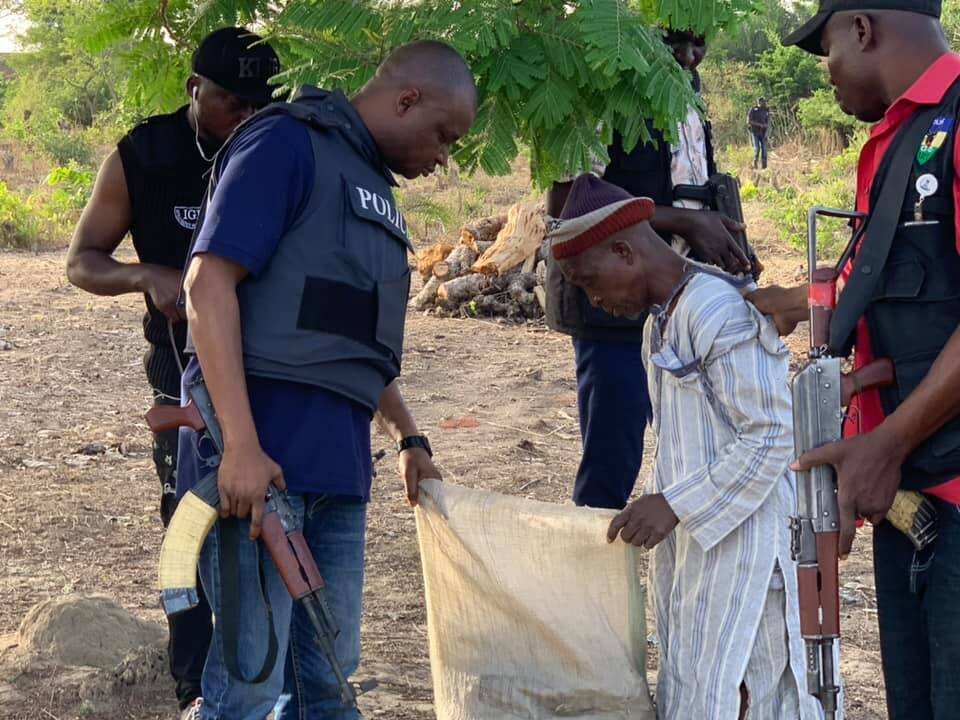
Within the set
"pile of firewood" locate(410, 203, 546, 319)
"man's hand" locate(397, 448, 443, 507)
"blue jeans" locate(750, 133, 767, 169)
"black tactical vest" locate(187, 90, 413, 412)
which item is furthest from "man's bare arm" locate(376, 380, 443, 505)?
"blue jeans" locate(750, 133, 767, 169)

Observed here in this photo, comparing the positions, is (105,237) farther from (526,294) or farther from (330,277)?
(526,294)

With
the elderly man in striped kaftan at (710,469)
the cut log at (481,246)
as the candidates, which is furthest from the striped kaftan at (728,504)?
the cut log at (481,246)

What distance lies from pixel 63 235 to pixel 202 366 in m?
13.1

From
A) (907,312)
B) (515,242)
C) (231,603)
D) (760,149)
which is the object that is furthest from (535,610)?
(760,149)

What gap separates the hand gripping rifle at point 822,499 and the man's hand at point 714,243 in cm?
133

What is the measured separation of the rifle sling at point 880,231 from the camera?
89.0 inches

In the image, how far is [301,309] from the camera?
2.50m

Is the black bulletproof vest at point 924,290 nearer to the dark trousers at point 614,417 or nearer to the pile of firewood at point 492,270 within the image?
the dark trousers at point 614,417

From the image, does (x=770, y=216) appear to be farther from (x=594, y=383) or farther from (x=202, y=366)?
(x=202, y=366)

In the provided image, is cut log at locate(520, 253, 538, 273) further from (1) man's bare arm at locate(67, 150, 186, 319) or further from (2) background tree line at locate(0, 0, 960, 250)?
(1) man's bare arm at locate(67, 150, 186, 319)

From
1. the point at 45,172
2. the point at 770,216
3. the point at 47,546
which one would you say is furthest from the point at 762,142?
the point at 47,546

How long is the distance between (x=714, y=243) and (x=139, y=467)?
3.90m

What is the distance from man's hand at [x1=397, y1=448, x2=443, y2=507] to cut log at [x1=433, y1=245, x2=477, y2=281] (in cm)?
780

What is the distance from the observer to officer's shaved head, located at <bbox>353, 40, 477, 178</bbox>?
265cm
